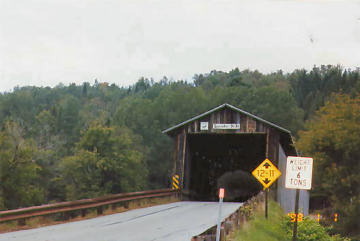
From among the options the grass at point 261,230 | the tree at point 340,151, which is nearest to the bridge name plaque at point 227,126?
the tree at point 340,151

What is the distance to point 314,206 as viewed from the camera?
214 ft

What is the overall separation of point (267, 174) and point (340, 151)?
1042 centimetres

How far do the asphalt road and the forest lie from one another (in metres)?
11.7

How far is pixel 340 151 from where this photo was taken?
89.7ft

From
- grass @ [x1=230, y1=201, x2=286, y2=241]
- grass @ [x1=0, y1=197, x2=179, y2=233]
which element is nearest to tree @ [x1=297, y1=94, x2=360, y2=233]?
grass @ [x1=0, y1=197, x2=179, y2=233]

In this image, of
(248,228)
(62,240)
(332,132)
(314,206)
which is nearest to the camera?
(62,240)

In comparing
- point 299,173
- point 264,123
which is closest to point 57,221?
point 299,173

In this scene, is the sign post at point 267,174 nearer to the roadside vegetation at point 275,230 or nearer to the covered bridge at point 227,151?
the roadside vegetation at point 275,230

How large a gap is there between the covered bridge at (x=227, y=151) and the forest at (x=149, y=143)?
222 centimetres

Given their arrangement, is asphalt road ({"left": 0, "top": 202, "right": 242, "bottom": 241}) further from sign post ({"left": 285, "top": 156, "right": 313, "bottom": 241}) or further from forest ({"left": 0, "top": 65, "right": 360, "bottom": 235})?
forest ({"left": 0, "top": 65, "right": 360, "bottom": 235})

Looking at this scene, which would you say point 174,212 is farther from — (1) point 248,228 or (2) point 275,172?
(1) point 248,228

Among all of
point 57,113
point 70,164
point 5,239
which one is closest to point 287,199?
point 5,239

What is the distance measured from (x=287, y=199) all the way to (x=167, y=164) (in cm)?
3523

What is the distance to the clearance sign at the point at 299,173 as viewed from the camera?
10766 millimetres
